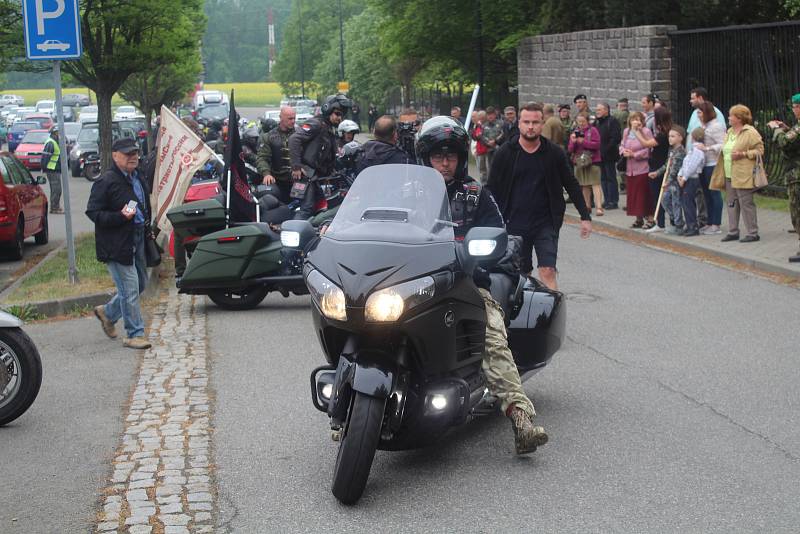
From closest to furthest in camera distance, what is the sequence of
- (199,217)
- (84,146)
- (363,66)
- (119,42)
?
(199,217) → (119,42) → (84,146) → (363,66)

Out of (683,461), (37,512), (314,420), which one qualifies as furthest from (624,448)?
(37,512)

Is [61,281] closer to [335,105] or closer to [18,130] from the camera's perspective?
[335,105]

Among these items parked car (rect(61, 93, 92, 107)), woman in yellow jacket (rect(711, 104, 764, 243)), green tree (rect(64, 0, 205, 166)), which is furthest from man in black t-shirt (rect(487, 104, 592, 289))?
parked car (rect(61, 93, 92, 107))

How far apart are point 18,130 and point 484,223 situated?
57.5m

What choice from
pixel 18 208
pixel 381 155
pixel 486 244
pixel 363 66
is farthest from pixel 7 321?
pixel 363 66

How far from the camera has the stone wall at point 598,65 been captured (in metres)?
24.5

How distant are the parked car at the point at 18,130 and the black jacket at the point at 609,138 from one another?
42.7 meters

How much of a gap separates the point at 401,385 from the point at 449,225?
920 mm

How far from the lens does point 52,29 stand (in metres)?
13.0

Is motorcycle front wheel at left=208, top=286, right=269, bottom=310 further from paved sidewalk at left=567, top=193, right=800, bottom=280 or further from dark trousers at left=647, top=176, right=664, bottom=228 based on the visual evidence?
dark trousers at left=647, top=176, right=664, bottom=228

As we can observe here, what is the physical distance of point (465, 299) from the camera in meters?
6.10

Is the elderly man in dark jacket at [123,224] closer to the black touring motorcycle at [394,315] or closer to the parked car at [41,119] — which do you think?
the black touring motorcycle at [394,315]

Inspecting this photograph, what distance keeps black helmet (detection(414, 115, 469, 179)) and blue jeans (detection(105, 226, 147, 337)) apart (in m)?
3.96

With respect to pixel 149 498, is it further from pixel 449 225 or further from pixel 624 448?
pixel 624 448
